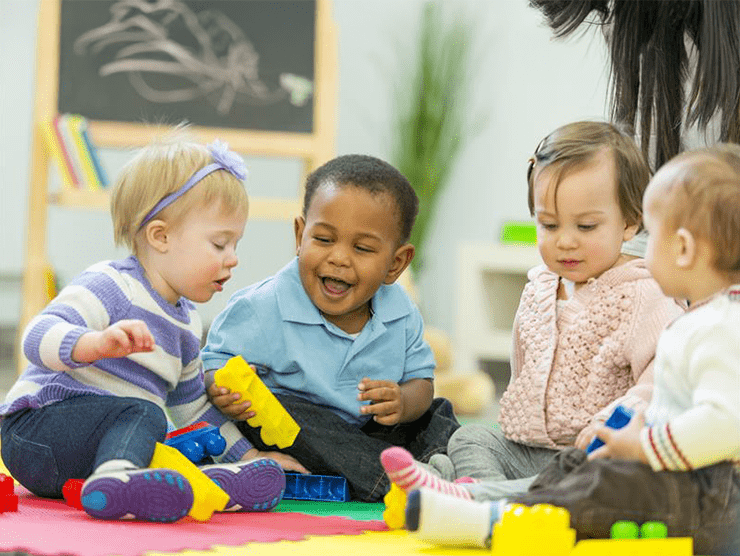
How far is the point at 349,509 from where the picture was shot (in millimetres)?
1497

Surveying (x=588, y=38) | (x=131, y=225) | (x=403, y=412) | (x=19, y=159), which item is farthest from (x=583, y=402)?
(x=19, y=159)

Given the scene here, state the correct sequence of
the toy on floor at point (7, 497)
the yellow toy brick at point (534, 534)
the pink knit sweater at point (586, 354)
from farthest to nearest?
1. the pink knit sweater at point (586, 354)
2. the toy on floor at point (7, 497)
3. the yellow toy brick at point (534, 534)

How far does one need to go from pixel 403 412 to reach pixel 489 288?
87.2 inches

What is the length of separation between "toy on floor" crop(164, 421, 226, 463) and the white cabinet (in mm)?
2231

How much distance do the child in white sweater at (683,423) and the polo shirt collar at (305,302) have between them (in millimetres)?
579

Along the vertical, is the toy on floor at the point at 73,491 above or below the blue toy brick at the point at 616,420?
below

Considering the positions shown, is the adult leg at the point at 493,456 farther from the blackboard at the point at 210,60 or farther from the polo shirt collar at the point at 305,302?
the blackboard at the point at 210,60

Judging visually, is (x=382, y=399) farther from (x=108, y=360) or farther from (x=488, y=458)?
(x=108, y=360)

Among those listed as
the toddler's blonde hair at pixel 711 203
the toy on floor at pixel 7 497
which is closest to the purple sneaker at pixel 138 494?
the toy on floor at pixel 7 497

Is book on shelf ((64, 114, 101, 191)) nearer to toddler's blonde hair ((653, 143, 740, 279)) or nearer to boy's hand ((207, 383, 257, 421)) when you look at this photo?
boy's hand ((207, 383, 257, 421))

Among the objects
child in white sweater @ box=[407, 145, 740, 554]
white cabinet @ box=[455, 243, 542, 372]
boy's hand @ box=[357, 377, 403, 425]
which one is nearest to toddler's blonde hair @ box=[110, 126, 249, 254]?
boy's hand @ box=[357, 377, 403, 425]

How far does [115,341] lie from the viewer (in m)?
1.28

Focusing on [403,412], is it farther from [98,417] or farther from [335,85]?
[335,85]

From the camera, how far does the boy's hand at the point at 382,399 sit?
5.18 ft
